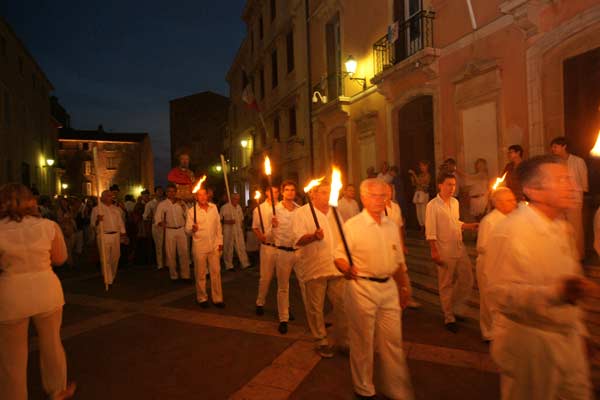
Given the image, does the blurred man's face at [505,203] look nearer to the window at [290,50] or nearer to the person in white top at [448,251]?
the person in white top at [448,251]

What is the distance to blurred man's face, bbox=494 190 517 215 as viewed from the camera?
520 centimetres

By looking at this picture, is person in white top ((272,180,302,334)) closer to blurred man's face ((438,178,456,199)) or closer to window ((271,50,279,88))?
blurred man's face ((438,178,456,199))

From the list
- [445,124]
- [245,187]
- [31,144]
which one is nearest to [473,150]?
[445,124]

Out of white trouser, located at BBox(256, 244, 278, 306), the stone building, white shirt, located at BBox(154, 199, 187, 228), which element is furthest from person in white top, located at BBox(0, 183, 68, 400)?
the stone building

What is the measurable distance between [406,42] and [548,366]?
1189 cm

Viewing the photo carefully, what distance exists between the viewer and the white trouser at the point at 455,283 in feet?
19.4

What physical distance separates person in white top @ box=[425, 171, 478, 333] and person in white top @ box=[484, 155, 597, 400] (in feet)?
10.5

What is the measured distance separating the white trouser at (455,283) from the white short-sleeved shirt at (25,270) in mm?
4540

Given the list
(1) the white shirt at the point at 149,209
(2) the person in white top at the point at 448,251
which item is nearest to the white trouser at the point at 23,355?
(2) the person in white top at the point at 448,251

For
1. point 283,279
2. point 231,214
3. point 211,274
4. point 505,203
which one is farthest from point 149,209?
point 505,203

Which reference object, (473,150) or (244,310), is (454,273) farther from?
(473,150)

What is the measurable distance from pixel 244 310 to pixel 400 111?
8458mm

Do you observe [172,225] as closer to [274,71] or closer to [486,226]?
[486,226]

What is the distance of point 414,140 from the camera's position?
42.1 ft
